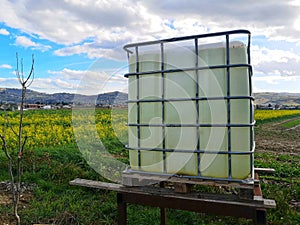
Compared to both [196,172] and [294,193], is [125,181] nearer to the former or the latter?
[196,172]

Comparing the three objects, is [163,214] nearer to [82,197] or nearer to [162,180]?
[162,180]

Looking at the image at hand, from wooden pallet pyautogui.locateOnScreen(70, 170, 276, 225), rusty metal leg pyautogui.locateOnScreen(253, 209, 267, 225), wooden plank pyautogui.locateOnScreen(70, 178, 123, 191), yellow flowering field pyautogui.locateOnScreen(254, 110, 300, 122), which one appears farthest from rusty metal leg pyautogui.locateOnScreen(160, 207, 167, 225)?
yellow flowering field pyautogui.locateOnScreen(254, 110, 300, 122)

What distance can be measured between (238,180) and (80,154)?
206 inches

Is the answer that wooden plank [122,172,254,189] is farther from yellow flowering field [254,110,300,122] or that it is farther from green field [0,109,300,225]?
yellow flowering field [254,110,300,122]

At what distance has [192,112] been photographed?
7.66 ft

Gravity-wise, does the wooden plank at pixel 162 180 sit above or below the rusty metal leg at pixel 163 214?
above

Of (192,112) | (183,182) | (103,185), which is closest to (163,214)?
(103,185)

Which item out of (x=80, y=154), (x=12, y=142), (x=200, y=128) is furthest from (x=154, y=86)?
(x=12, y=142)

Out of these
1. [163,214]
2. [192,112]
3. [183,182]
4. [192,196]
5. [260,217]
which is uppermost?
[192,112]

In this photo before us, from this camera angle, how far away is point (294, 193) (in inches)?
191

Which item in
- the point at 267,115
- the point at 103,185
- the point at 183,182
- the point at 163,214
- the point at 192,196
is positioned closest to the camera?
the point at 183,182

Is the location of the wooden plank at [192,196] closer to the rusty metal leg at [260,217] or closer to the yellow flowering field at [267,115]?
the rusty metal leg at [260,217]

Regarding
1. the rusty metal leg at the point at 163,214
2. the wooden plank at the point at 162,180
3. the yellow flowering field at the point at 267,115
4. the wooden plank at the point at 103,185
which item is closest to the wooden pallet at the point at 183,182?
the wooden plank at the point at 162,180

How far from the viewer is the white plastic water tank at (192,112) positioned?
223 cm
